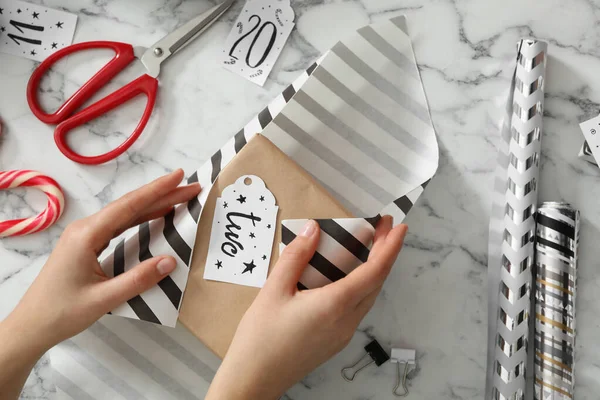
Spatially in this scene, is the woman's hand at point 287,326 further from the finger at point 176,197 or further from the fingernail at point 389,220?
the finger at point 176,197

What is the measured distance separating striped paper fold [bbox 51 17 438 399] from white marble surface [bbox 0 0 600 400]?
103mm

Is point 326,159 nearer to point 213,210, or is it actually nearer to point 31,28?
point 213,210

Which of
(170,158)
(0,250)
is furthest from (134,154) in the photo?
(0,250)

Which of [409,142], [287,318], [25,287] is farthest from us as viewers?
[25,287]

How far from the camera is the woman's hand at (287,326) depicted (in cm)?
63

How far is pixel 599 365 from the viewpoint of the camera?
2.81 feet

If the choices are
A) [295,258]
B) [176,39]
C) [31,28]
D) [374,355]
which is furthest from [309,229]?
[31,28]

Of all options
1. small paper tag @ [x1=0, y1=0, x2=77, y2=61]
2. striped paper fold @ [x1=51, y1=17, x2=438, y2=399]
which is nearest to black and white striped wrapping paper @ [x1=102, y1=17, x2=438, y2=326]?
striped paper fold @ [x1=51, y1=17, x2=438, y2=399]

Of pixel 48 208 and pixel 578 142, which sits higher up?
pixel 578 142

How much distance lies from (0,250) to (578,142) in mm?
908

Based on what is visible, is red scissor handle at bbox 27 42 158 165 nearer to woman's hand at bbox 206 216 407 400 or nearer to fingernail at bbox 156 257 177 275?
fingernail at bbox 156 257 177 275

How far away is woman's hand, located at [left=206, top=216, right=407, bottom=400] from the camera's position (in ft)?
2.08

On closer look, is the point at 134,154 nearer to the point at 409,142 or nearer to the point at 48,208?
the point at 48,208

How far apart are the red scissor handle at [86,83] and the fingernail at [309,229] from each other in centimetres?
43
